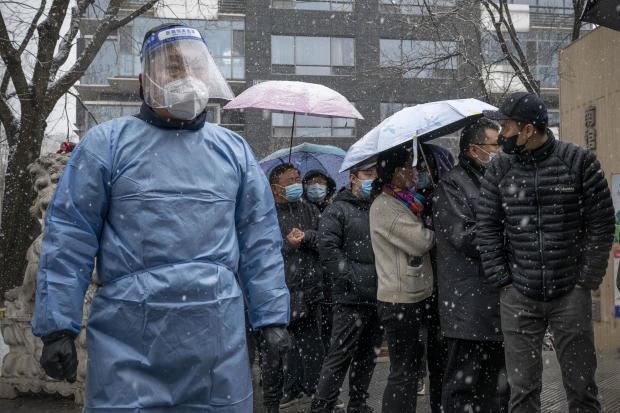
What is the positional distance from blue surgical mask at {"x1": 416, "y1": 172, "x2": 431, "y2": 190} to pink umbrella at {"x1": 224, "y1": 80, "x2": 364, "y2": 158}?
1935mm

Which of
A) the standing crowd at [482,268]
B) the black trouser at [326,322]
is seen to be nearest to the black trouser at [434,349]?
the standing crowd at [482,268]

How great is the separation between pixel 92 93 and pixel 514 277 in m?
33.6

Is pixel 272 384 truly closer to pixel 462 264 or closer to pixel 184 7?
pixel 462 264

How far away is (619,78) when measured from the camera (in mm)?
7805

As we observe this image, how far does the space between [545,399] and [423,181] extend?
2617 millimetres

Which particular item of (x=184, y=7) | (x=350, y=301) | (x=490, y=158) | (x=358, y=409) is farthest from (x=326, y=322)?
(x=184, y=7)

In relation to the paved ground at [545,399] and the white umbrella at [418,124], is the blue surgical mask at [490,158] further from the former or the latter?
the paved ground at [545,399]

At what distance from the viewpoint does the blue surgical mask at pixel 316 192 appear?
717 cm

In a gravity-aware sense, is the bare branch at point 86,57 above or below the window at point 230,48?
below

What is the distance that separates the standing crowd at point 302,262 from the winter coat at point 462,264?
10 millimetres

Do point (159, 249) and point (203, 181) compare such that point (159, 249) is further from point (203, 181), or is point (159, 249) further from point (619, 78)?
point (619, 78)

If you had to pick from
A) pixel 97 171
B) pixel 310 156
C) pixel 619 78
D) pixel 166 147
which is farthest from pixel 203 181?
pixel 619 78

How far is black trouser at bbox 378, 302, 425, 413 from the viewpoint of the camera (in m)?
4.70

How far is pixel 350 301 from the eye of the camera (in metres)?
5.55
